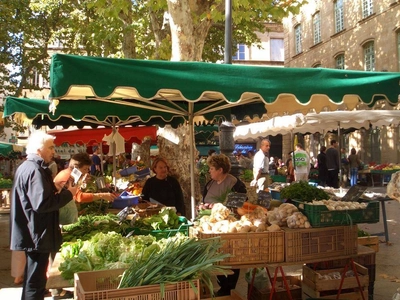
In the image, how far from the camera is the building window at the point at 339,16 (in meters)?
23.3

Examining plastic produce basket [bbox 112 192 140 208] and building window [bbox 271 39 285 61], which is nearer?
plastic produce basket [bbox 112 192 140 208]

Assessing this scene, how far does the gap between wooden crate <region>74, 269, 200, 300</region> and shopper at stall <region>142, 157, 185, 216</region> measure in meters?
3.33

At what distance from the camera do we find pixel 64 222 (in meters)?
4.86

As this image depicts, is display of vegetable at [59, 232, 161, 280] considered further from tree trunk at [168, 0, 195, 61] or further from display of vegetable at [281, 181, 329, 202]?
tree trunk at [168, 0, 195, 61]

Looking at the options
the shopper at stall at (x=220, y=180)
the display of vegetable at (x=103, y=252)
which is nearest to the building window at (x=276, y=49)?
the shopper at stall at (x=220, y=180)

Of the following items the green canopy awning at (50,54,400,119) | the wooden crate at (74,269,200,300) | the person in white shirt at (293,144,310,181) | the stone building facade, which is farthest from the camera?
the stone building facade

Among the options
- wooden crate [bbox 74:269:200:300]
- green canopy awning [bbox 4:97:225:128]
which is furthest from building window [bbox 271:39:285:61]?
wooden crate [bbox 74:269:200:300]

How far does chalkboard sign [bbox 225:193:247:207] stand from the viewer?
424cm

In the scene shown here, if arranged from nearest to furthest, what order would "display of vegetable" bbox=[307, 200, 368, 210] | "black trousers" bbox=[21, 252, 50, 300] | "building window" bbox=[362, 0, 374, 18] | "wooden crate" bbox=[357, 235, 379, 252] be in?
"black trousers" bbox=[21, 252, 50, 300] → "display of vegetable" bbox=[307, 200, 368, 210] → "wooden crate" bbox=[357, 235, 379, 252] → "building window" bbox=[362, 0, 374, 18]

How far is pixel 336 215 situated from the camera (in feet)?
13.1

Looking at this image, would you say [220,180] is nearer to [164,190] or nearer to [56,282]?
[164,190]

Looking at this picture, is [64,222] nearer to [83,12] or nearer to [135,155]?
[135,155]

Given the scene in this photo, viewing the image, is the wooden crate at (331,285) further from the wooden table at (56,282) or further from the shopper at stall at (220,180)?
the wooden table at (56,282)

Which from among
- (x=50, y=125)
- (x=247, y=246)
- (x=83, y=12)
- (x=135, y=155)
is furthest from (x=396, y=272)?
(x=83, y=12)
